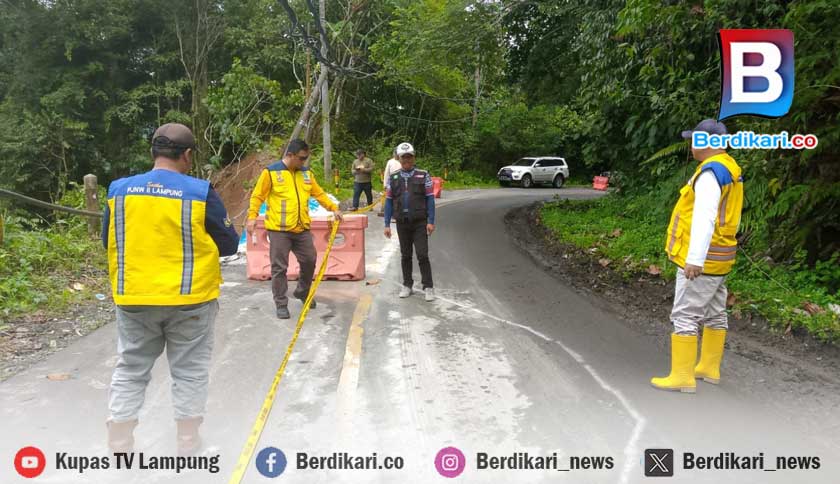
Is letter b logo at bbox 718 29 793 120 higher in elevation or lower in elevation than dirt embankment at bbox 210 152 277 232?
higher

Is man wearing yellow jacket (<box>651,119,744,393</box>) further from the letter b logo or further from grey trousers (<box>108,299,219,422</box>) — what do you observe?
grey trousers (<box>108,299,219,422</box>)

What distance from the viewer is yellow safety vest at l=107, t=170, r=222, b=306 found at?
3.25 m

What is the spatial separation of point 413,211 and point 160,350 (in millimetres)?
4117

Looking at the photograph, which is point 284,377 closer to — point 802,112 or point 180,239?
point 180,239

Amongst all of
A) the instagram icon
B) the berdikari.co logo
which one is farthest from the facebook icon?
the berdikari.co logo

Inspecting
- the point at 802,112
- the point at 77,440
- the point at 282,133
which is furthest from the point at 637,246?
the point at 282,133

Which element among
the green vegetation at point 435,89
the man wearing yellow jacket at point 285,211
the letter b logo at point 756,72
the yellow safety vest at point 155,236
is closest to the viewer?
the yellow safety vest at point 155,236

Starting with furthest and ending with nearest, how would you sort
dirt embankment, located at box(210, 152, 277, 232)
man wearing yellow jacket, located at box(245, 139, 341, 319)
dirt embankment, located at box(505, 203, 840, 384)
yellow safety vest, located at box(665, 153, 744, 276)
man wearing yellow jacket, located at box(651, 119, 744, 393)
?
dirt embankment, located at box(210, 152, 277, 232) → man wearing yellow jacket, located at box(245, 139, 341, 319) → dirt embankment, located at box(505, 203, 840, 384) → yellow safety vest, located at box(665, 153, 744, 276) → man wearing yellow jacket, located at box(651, 119, 744, 393)

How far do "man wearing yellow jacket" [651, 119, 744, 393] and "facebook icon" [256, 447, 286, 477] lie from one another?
9.24ft

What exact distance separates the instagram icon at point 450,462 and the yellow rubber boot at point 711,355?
232 centimetres

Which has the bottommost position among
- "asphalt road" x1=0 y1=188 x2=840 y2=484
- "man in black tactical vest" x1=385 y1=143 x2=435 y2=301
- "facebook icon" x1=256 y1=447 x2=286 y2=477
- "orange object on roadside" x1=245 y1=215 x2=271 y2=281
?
"facebook icon" x1=256 y1=447 x2=286 y2=477

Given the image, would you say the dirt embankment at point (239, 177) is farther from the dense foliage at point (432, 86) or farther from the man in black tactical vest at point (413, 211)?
the man in black tactical vest at point (413, 211)

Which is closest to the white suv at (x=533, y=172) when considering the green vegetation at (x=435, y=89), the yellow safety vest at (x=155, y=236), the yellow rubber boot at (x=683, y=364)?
the green vegetation at (x=435, y=89)

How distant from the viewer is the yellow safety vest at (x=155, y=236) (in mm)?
3246
